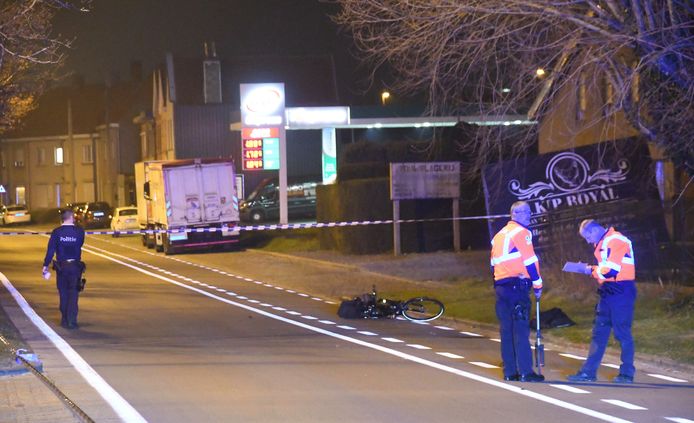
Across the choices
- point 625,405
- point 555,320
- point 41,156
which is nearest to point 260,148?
point 555,320

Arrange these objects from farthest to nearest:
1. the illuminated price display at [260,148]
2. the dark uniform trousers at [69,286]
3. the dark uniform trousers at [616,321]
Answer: the illuminated price display at [260,148]
the dark uniform trousers at [69,286]
the dark uniform trousers at [616,321]

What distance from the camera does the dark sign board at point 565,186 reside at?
20500 millimetres

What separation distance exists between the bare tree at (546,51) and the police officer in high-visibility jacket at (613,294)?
130 inches

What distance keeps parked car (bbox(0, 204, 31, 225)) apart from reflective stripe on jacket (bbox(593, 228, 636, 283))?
209 feet

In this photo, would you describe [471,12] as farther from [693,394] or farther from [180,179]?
[180,179]

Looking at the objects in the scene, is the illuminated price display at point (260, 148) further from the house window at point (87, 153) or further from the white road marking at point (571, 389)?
the house window at point (87, 153)

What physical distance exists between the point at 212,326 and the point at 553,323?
17.6 ft

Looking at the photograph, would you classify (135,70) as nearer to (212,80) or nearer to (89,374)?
(212,80)

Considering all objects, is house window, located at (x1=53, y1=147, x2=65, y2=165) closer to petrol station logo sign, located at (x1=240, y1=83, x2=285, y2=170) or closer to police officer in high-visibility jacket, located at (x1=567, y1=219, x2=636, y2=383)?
petrol station logo sign, located at (x1=240, y1=83, x2=285, y2=170)

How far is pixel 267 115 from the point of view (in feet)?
143

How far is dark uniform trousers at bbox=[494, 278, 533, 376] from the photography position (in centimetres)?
1103

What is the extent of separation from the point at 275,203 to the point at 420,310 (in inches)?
1383

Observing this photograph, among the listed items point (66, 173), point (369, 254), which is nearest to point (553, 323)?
point (369, 254)

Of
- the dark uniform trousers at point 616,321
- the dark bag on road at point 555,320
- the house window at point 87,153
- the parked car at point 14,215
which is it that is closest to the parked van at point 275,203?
the parked car at point 14,215
